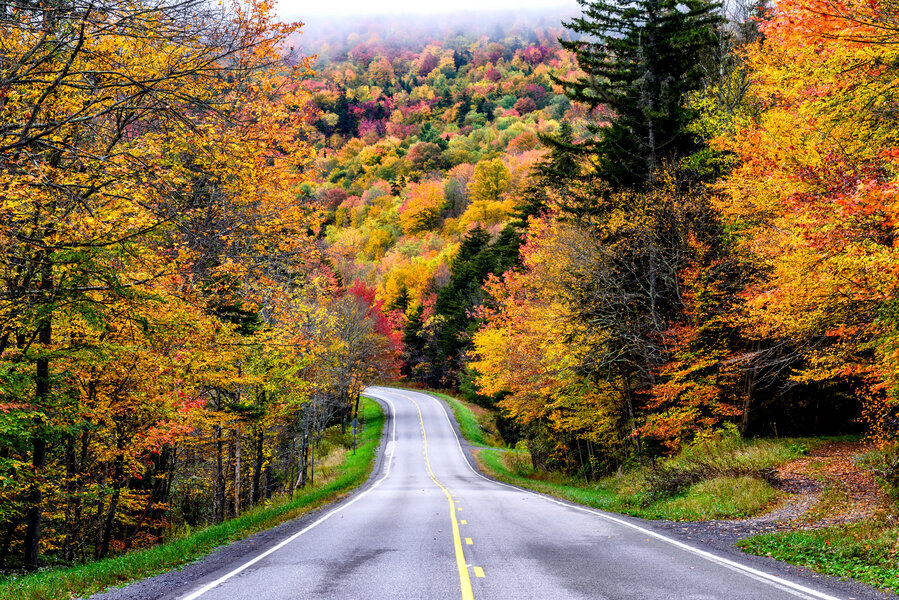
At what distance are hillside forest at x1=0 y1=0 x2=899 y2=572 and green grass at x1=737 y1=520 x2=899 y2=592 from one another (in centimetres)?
388

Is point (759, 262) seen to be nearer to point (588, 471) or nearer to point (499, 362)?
point (499, 362)

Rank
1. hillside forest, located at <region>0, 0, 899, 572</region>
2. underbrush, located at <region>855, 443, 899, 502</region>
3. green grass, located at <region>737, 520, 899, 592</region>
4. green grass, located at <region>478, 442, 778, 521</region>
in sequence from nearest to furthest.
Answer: green grass, located at <region>737, 520, 899, 592</region>, hillside forest, located at <region>0, 0, 899, 572</region>, underbrush, located at <region>855, 443, 899, 502</region>, green grass, located at <region>478, 442, 778, 521</region>

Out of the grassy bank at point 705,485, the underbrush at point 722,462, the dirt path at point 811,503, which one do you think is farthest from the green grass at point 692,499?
the dirt path at point 811,503

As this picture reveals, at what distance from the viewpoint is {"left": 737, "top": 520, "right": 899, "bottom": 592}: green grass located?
7.38 m

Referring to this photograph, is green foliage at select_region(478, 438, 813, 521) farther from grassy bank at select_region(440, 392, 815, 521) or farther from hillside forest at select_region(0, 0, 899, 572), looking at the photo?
hillside forest at select_region(0, 0, 899, 572)

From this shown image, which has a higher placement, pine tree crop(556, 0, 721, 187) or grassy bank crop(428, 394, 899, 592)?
pine tree crop(556, 0, 721, 187)

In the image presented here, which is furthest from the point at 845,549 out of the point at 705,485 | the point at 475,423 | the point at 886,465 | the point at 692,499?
the point at 475,423

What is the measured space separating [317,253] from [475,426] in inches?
1588

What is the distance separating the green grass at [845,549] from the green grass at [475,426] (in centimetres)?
3716

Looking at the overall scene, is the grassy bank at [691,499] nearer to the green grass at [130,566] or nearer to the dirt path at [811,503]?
the dirt path at [811,503]

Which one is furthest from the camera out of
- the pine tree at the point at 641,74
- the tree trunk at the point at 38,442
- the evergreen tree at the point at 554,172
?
→ the evergreen tree at the point at 554,172

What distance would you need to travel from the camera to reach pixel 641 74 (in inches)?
922

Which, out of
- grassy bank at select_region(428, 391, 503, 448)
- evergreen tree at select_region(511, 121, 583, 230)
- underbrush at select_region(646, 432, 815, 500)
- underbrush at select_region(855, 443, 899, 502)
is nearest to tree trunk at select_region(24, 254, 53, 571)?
underbrush at select_region(646, 432, 815, 500)

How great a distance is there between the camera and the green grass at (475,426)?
4810cm
